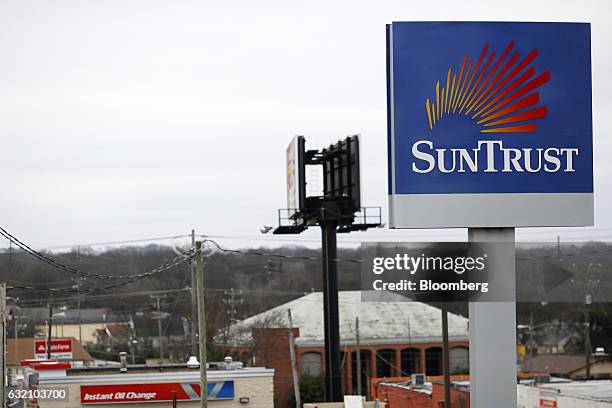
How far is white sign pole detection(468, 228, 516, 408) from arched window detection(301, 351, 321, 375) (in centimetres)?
5894

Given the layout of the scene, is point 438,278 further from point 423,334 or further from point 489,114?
point 423,334

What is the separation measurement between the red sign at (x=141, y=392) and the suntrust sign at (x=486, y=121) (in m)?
29.1

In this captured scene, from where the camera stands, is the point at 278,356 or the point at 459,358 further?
the point at 459,358

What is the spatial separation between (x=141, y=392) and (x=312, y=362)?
32.0 m

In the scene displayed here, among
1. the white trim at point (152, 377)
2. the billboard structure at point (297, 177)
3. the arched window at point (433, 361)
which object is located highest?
the billboard structure at point (297, 177)

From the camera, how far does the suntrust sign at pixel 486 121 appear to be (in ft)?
46.4

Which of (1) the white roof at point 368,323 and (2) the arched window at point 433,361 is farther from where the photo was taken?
(2) the arched window at point 433,361

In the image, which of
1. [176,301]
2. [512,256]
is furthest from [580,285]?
[176,301]

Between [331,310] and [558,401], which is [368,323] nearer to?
[331,310]

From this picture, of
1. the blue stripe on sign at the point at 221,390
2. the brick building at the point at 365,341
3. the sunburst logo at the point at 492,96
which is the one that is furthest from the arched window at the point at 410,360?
the sunburst logo at the point at 492,96

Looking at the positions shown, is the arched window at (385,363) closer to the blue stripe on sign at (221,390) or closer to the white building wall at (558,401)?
the white building wall at (558,401)

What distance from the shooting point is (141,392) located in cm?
4225

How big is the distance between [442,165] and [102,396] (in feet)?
102

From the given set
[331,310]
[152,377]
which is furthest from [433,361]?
[152,377]
